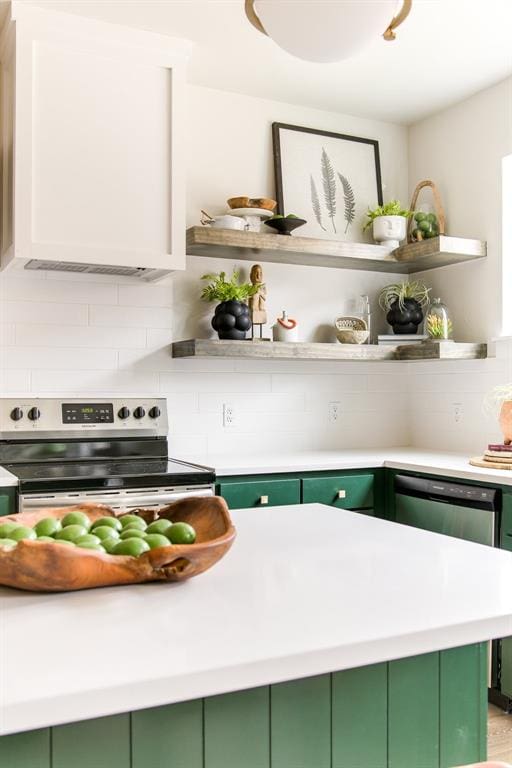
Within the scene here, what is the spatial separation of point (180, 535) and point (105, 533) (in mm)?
139

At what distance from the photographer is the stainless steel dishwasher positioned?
10.3 ft

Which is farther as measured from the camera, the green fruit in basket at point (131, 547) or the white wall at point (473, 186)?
the white wall at point (473, 186)

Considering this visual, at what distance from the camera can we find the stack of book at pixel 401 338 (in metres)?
4.17

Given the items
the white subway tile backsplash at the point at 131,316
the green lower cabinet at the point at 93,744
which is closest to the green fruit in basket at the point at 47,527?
the green lower cabinet at the point at 93,744

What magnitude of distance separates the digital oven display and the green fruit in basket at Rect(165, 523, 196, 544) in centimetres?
224

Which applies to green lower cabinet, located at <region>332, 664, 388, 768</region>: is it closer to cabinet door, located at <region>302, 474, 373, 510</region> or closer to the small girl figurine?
cabinet door, located at <region>302, 474, 373, 510</region>

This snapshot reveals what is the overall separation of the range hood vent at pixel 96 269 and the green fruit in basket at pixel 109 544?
2.02 meters

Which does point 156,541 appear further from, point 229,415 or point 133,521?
point 229,415

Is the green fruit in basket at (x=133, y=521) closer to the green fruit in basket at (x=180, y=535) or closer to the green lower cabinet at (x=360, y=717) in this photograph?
the green fruit in basket at (x=180, y=535)

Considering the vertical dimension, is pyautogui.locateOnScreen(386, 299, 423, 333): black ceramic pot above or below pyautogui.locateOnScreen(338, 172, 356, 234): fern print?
below

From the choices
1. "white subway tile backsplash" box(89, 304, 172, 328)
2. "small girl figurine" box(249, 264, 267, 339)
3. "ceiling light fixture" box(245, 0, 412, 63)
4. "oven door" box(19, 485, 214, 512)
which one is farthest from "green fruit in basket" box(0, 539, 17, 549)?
"small girl figurine" box(249, 264, 267, 339)

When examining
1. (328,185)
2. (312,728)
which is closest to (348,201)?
(328,185)

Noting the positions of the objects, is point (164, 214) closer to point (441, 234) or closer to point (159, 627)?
point (441, 234)

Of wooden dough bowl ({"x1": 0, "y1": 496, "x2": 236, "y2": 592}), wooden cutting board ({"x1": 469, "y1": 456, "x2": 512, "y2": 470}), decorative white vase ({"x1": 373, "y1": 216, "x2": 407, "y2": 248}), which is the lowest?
wooden cutting board ({"x1": 469, "y1": 456, "x2": 512, "y2": 470})
